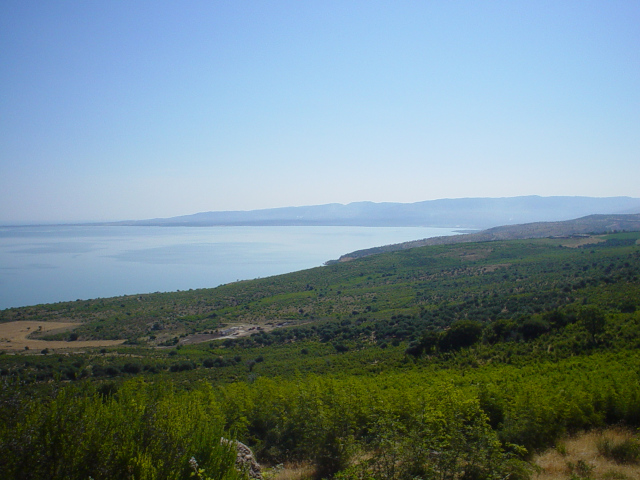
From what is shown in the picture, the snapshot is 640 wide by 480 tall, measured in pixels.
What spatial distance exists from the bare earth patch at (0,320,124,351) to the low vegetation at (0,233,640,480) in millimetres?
1367

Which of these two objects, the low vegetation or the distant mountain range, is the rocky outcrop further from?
the distant mountain range

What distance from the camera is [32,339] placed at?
3516 cm

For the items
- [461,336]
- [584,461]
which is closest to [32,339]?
[461,336]

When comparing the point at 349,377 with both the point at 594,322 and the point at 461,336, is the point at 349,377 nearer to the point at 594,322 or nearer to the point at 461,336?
the point at 461,336

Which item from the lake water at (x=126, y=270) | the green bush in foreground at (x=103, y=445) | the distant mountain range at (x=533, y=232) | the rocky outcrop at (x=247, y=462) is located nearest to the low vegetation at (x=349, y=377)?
the green bush in foreground at (x=103, y=445)

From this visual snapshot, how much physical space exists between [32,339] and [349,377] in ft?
113

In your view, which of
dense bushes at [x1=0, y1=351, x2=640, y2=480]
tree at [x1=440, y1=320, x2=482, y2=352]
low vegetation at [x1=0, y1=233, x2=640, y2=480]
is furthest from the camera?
tree at [x1=440, y1=320, x2=482, y2=352]

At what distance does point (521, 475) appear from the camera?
5336 mm

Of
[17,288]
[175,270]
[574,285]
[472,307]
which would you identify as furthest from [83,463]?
[175,270]

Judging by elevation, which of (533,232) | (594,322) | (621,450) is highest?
(621,450)

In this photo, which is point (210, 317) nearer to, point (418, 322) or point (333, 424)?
point (418, 322)

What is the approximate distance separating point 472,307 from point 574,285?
26.1 ft

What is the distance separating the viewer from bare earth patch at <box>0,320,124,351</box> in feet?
105

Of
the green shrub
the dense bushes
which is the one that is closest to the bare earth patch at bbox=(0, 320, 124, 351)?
the dense bushes
